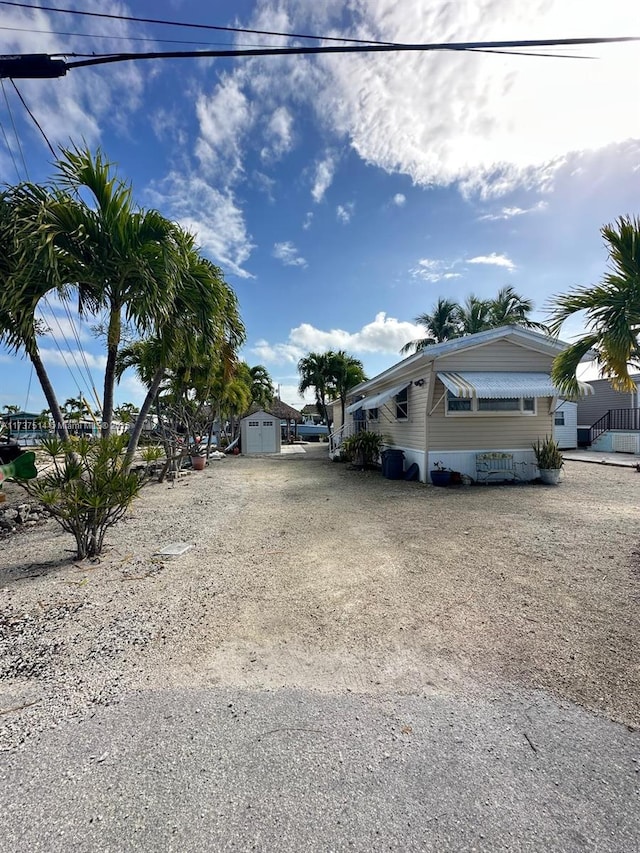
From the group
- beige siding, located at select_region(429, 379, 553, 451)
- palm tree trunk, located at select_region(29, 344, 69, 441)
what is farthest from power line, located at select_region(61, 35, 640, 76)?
beige siding, located at select_region(429, 379, 553, 451)

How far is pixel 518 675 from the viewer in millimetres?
2588

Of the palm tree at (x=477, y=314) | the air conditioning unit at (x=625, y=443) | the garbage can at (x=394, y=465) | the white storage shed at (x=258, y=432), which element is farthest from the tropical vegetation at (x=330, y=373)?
the air conditioning unit at (x=625, y=443)

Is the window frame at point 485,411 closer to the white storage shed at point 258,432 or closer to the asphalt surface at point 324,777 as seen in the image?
the asphalt surface at point 324,777

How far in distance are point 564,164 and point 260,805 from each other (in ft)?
40.0

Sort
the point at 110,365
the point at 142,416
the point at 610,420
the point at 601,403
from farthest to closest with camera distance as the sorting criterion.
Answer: the point at 601,403 → the point at 610,420 → the point at 142,416 → the point at 110,365

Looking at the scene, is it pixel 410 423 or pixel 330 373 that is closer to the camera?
pixel 410 423

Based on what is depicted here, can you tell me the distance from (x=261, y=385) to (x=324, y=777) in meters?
30.2

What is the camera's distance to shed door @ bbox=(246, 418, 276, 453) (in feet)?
74.7

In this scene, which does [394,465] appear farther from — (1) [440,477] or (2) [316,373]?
(2) [316,373]

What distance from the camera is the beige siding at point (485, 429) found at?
10.7m

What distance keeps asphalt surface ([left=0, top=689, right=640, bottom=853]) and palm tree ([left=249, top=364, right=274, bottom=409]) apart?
28778mm

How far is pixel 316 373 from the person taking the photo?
27.6 metres

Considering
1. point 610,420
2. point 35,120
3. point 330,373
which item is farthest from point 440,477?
point 330,373

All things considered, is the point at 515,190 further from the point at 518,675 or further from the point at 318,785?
the point at 318,785
